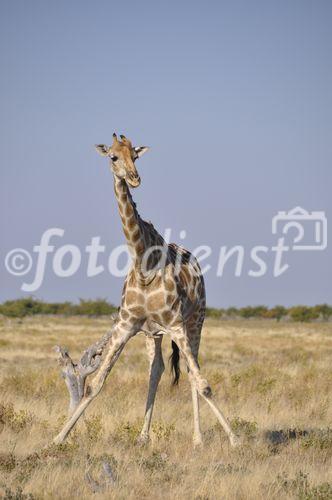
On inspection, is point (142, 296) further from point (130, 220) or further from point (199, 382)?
point (199, 382)

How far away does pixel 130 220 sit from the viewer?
29.2ft

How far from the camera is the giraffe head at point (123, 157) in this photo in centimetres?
827

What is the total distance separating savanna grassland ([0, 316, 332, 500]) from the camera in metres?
7.03

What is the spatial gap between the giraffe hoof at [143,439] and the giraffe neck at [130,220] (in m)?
2.27

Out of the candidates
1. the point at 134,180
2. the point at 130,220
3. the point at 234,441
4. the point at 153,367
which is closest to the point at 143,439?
the point at 153,367

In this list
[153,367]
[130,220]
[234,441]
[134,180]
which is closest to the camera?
[134,180]

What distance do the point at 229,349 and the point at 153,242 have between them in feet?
77.4

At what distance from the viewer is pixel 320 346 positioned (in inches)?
1357

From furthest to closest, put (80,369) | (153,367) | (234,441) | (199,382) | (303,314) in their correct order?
(303,314) → (153,367) → (80,369) → (199,382) → (234,441)

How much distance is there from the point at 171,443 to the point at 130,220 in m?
2.85

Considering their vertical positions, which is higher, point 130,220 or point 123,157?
point 123,157

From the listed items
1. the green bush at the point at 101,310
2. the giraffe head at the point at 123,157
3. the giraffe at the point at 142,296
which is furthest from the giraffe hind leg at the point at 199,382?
the green bush at the point at 101,310

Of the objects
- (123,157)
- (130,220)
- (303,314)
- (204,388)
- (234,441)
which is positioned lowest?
(234,441)

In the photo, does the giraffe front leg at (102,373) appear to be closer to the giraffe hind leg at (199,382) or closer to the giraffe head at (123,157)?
the giraffe hind leg at (199,382)
